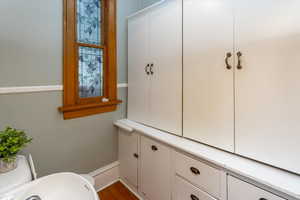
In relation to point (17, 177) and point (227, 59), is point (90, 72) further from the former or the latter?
point (227, 59)

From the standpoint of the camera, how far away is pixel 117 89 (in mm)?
2049

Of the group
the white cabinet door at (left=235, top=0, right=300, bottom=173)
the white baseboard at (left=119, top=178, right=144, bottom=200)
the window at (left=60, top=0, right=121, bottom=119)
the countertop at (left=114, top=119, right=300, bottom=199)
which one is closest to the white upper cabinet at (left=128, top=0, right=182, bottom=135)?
the countertop at (left=114, top=119, right=300, bottom=199)

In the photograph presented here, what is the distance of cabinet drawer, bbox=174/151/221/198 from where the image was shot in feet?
3.63

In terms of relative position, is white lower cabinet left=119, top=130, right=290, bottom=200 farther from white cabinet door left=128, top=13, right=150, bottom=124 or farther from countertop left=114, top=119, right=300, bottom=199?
white cabinet door left=128, top=13, right=150, bottom=124

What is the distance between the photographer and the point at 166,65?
1.56m

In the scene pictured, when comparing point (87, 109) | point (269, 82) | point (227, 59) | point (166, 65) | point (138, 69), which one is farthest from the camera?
point (138, 69)

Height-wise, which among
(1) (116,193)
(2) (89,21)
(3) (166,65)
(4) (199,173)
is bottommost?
(1) (116,193)

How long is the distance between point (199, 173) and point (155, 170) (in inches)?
20.3

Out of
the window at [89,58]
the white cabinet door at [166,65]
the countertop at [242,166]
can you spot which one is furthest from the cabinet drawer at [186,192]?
the window at [89,58]

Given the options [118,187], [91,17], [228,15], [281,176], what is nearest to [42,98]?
[91,17]

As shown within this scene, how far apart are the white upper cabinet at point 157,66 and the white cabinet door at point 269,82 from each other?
521 mm

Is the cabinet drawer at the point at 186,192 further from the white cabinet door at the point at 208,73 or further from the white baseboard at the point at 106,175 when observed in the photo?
the white baseboard at the point at 106,175

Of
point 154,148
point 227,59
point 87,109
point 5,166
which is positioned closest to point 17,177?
point 5,166

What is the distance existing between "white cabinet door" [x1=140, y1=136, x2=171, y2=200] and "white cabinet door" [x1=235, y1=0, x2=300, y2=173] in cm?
64
